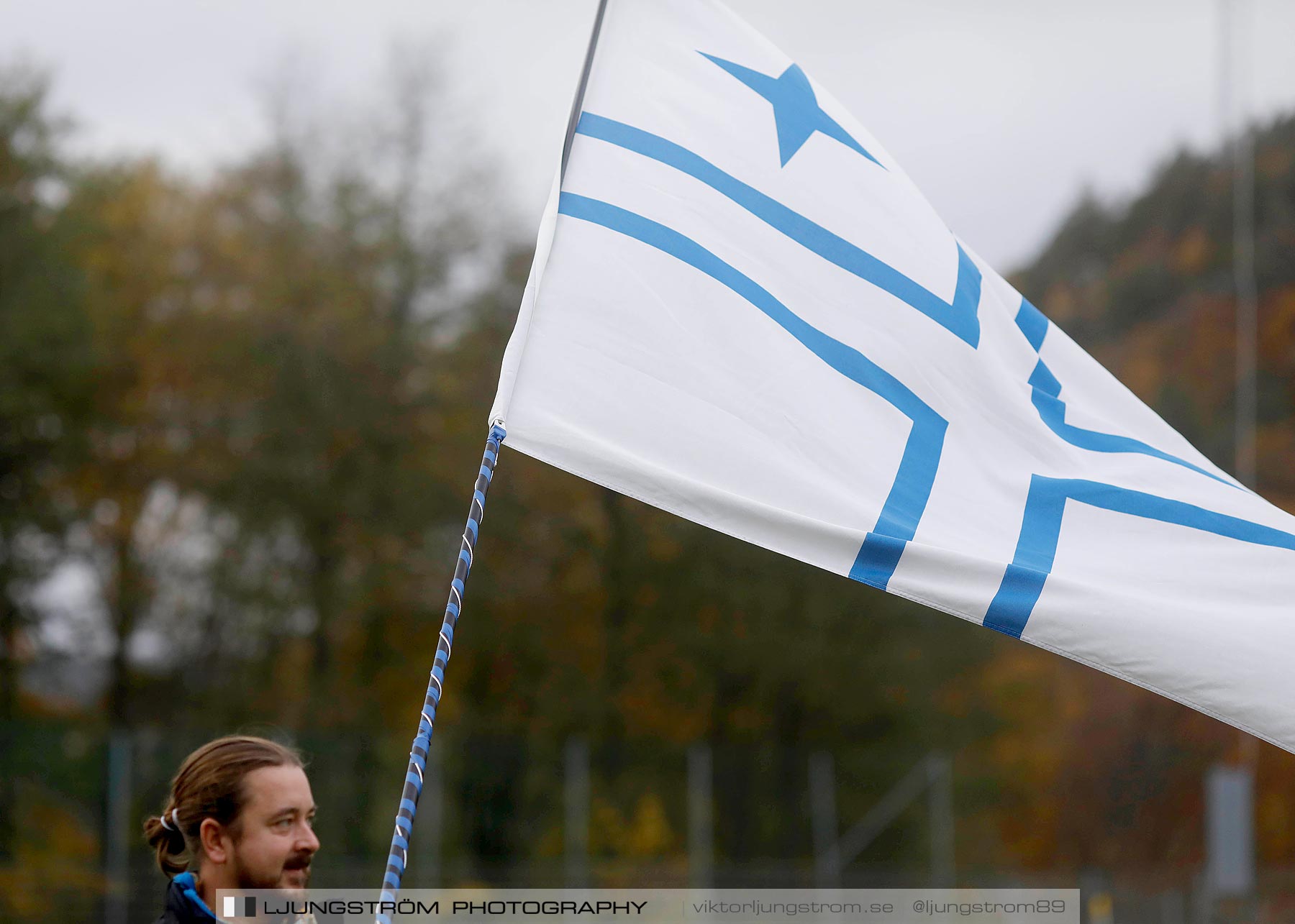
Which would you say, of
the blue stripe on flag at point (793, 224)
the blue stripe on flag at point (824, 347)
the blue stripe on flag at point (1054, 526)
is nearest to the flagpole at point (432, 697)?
the blue stripe on flag at point (824, 347)

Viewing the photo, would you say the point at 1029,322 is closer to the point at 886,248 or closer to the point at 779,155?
the point at 886,248

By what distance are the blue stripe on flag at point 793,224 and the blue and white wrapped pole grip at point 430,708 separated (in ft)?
2.64

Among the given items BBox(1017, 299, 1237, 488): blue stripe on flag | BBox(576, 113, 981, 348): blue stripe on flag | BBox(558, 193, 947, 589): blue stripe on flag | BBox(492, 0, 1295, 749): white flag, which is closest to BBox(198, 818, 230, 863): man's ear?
BBox(492, 0, 1295, 749): white flag

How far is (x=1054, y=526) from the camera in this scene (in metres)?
2.82

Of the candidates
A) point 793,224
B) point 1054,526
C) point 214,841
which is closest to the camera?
point 214,841

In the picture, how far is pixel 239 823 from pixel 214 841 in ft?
0.14

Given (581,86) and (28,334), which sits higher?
(28,334)

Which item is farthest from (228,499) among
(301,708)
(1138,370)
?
(1138,370)

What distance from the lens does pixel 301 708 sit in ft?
68.8

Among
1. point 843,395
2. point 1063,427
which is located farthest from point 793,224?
point 1063,427

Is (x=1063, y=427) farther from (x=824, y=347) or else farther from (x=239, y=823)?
(x=239, y=823)

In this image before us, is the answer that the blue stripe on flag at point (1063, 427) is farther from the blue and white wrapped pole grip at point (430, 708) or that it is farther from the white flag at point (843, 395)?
the blue and white wrapped pole grip at point (430, 708)

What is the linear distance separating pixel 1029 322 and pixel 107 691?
65.0 ft

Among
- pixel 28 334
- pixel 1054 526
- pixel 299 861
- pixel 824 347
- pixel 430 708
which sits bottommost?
pixel 299 861
